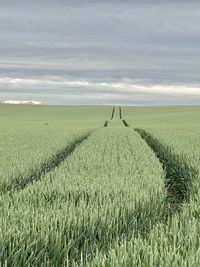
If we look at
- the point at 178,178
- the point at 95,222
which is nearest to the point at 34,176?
the point at 178,178

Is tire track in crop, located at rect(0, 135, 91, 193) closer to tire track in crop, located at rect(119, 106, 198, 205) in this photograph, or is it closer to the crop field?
the crop field

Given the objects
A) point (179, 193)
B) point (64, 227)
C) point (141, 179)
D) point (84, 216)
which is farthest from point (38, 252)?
point (179, 193)

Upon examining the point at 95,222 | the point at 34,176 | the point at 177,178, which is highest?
the point at 95,222

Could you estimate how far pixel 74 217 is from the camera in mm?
5938

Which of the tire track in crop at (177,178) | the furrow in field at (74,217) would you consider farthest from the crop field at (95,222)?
the tire track in crop at (177,178)

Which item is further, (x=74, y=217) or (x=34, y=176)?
(x=34, y=176)

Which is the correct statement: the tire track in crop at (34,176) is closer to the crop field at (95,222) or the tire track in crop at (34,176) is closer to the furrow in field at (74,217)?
the crop field at (95,222)

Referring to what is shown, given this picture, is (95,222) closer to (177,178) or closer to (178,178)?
(178,178)

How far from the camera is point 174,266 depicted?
12.7 ft

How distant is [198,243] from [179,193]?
7.22m

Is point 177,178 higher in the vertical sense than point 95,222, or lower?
lower

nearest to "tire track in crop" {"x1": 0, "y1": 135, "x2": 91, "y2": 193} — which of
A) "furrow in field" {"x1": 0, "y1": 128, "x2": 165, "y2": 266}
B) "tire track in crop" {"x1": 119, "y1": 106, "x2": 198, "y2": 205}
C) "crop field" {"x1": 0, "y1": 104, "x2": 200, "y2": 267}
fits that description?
"crop field" {"x1": 0, "y1": 104, "x2": 200, "y2": 267}

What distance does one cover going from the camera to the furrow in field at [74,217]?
202 inches

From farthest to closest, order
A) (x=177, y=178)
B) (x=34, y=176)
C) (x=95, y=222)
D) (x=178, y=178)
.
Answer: (x=177, y=178)
(x=178, y=178)
(x=34, y=176)
(x=95, y=222)
